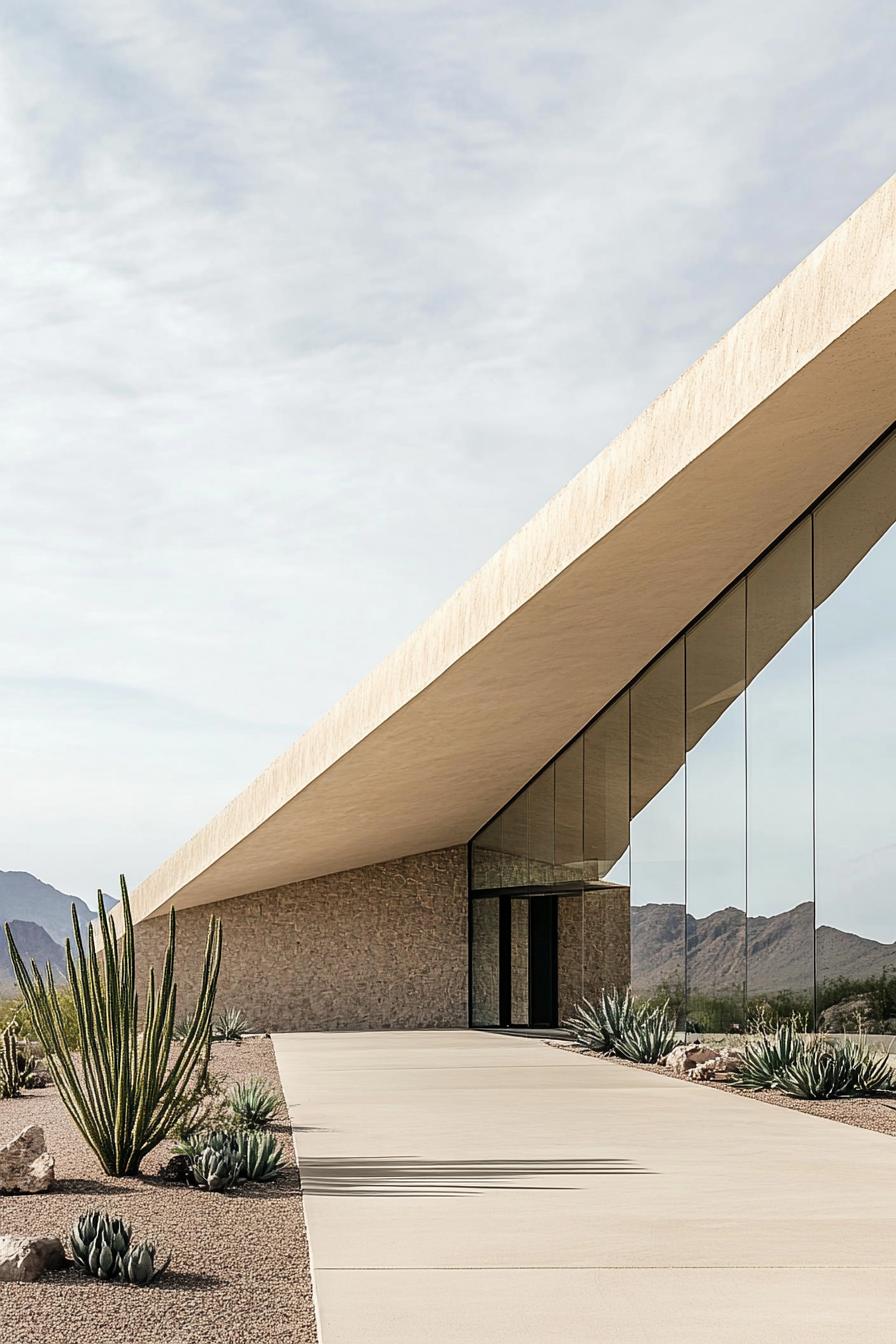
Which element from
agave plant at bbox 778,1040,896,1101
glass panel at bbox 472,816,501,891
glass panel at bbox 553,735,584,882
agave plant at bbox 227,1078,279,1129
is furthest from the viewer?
glass panel at bbox 472,816,501,891

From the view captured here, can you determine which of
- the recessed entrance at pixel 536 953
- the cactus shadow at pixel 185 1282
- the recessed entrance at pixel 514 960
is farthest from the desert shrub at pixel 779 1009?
the recessed entrance at pixel 514 960

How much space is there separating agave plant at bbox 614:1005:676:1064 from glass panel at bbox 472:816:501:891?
7046 mm

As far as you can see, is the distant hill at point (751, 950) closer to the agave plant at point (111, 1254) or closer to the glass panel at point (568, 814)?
the glass panel at point (568, 814)

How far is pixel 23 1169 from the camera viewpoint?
26.8 ft

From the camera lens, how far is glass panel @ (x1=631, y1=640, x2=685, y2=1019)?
17.5m

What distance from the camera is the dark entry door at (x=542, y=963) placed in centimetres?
2425

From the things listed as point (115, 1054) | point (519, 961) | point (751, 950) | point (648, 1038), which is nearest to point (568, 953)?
point (519, 961)

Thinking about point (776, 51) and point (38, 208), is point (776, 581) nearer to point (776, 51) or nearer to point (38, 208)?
point (776, 51)

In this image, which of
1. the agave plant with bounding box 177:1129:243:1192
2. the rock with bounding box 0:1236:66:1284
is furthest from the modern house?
the rock with bounding box 0:1236:66:1284

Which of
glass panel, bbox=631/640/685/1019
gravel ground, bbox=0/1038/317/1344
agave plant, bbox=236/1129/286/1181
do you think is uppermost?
glass panel, bbox=631/640/685/1019

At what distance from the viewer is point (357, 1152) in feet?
32.3

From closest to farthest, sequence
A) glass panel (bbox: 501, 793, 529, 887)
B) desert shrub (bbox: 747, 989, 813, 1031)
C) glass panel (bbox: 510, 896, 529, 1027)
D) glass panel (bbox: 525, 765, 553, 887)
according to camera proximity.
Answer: desert shrub (bbox: 747, 989, 813, 1031), glass panel (bbox: 525, 765, 553, 887), glass panel (bbox: 501, 793, 529, 887), glass panel (bbox: 510, 896, 529, 1027)

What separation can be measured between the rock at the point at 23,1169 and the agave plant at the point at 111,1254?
2.05 metres

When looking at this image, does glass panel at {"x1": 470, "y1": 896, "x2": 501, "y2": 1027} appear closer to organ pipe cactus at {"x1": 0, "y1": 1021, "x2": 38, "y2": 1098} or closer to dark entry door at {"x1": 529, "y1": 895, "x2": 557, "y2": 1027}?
dark entry door at {"x1": 529, "y1": 895, "x2": 557, "y2": 1027}
